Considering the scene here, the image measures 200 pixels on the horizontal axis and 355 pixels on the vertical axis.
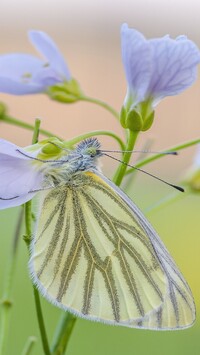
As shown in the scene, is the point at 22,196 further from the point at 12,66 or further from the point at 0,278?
the point at 0,278

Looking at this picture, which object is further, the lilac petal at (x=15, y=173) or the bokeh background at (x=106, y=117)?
the bokeh background at (x=106, y=117)

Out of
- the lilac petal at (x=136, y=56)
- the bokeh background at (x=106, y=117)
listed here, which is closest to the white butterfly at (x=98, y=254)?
the lilac petal at (x=136, y=56)

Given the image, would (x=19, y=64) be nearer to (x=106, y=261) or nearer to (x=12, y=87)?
(x=12, y=87)

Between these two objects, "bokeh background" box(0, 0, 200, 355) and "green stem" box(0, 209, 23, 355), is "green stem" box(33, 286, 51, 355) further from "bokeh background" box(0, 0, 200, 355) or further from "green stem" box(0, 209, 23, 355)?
"bokeh background" box(0, 0, 200, 355)

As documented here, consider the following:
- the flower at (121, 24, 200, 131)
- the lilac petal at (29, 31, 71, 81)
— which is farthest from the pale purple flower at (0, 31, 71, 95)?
the flower at (121, 24, 200, 131)

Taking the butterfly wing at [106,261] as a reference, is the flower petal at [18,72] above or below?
above

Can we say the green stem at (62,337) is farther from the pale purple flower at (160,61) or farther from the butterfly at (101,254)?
the pale purple flower at (160,61)

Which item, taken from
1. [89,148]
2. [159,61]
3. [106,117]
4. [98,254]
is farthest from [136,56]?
[106,117]
